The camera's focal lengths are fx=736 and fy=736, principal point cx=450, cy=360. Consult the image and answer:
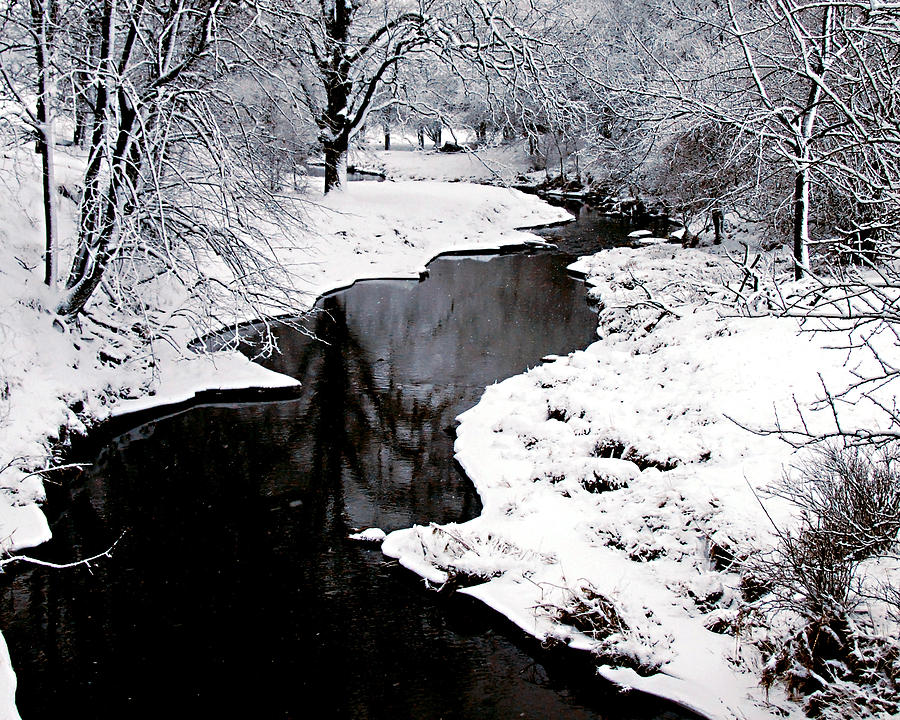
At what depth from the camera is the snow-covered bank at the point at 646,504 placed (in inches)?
229

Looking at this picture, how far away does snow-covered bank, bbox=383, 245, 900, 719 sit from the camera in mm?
5809

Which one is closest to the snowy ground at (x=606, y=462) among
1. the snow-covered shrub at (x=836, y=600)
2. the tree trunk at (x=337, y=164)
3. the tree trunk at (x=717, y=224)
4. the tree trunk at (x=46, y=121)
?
the snow-covered shrub at (x=836, y=600)

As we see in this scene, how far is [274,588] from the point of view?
22.5 ft

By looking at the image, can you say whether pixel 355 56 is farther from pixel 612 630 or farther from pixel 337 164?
pixel 612 630

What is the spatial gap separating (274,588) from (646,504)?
373 centimetres

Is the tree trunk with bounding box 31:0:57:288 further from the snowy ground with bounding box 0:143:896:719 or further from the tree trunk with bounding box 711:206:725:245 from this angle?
the tree trunk with bounding box 711:206:725:245

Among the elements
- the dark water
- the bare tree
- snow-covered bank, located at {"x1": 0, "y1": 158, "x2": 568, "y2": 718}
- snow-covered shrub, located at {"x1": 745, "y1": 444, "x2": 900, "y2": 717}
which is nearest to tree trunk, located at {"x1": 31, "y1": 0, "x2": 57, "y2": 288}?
snow-covered bank, located at {"x1": 0, "y1": 158, "x2": 568, "y2": 718}

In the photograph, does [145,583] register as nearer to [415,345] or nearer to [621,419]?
→ [621,419]

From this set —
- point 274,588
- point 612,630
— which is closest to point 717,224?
point 612,630

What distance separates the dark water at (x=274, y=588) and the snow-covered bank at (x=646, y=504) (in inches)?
14.0

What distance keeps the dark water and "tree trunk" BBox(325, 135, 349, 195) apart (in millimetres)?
13611

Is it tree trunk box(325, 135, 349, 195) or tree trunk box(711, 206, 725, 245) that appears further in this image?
tree trunk box(325, 135, 349, 195)

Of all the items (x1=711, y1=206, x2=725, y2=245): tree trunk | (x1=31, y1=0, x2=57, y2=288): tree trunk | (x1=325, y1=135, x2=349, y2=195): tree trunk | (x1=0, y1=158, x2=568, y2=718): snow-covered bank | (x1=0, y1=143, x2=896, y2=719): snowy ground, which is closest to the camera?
(x1=0, y1=143, x2=896, y2=719): snowy ground

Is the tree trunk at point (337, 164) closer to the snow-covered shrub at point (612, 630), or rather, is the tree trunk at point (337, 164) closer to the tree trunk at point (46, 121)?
the tree trunk at point (46, 121)
